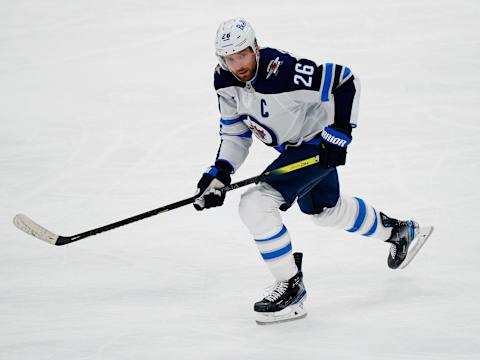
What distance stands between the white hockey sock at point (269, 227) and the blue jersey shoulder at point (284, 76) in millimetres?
389

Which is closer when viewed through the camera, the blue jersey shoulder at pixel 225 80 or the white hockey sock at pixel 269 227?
the white hockey sock at pixel 269 227

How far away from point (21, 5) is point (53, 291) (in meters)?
5.90

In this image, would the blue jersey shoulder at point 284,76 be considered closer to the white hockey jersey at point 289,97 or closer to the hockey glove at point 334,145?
the white hockey jersey at point 289,97

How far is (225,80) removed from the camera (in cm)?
328

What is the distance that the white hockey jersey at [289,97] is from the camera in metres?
3.21

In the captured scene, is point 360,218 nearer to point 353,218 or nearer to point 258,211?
point 353,218

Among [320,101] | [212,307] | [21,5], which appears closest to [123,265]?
[212,307]

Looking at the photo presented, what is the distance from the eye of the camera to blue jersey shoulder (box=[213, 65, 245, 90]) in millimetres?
3256

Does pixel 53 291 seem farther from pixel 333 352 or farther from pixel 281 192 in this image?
pixel 333 352

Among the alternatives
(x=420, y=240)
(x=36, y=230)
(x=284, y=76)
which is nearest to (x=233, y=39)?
(x=284, y=76)

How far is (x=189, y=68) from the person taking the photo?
22.6ft

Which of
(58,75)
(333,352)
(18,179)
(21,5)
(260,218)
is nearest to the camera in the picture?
(333,352)

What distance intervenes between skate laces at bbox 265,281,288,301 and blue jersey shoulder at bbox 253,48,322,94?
0.75 m

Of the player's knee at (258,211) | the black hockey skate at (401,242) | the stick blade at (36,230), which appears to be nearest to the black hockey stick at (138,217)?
the stick blade at (36,230)
